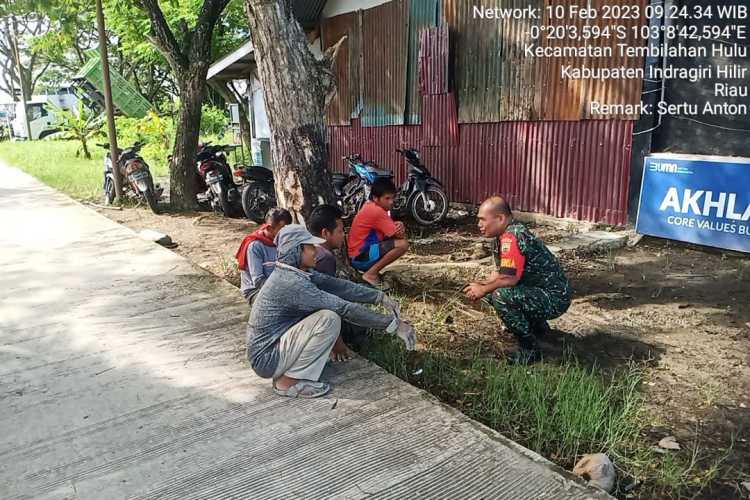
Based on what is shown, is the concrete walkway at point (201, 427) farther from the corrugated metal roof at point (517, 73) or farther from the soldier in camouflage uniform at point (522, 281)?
the corrugated metal roof at point (517, 73)

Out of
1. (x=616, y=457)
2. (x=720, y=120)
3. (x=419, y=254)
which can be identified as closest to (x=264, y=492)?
(x=616, y=457)

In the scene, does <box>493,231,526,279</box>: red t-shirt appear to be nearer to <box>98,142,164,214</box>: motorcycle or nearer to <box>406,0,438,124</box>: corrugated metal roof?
<box>406,0,438,124</box>: corrugated metal roof

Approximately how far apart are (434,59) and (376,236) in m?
4.80

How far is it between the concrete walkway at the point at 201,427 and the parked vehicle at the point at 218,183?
15.8 feet

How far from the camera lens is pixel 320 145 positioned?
460 centimetres

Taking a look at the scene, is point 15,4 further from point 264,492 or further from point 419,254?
point 264,492

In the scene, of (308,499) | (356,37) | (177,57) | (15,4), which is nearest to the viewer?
(308,499)

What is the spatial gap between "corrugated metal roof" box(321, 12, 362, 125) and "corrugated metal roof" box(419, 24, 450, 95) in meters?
2.10

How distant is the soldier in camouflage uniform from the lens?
3592 millimetres

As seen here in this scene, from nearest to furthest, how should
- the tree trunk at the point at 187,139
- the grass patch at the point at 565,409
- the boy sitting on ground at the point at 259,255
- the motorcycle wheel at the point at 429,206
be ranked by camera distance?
1. the grass patch at the point at 565,409
2. the boy sitting on ground at the point at 259,255
3. the motorcycle wheel at the point at 429,206
4. the tree trunk at the point at 187,139

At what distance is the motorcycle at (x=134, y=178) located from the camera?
9.68m

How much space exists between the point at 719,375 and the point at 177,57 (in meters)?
8.84

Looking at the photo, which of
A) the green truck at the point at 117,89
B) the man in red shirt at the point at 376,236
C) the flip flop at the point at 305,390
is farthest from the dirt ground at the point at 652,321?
the green truck at the point at 117,89

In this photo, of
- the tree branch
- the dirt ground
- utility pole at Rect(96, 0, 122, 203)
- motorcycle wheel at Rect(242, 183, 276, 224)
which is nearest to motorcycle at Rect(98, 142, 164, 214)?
utility pole at Rect(96, 0, 122, 203)
